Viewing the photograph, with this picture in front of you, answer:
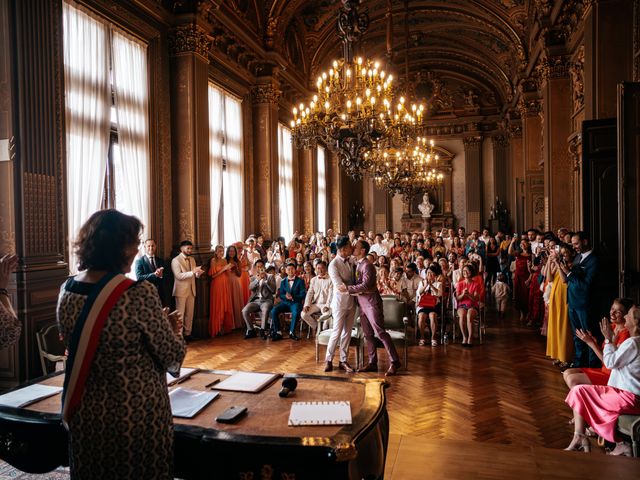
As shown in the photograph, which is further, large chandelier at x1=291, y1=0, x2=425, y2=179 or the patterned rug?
A: large chandelier at x1=291, y1=0, x2=425, y2=179

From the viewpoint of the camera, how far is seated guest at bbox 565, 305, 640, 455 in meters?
2.99

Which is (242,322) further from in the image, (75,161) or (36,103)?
(36,103)

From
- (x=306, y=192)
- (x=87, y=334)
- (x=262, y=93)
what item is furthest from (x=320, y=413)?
(x=306, y=192)

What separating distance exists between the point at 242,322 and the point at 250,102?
5105 mm

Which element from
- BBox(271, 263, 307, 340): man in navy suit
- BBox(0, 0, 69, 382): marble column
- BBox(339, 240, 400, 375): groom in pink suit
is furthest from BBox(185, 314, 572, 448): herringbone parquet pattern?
BBox(0, 0, 69, 382): marble column

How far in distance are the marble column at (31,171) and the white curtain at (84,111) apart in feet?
1.12

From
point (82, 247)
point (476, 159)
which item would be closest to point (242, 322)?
point (82, 247)

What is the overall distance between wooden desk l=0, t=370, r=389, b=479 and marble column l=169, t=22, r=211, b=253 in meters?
5.38

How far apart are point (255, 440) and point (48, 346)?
149 inches

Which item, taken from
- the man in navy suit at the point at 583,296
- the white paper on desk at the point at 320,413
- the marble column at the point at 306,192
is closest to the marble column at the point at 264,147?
the marble column at the point at 306,192

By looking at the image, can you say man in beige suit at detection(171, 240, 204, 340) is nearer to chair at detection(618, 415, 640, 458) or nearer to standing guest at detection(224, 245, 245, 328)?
standing guest at detection(224, 245, 245, 328)

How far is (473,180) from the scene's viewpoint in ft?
63.9

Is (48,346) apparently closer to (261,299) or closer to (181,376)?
(181,376)

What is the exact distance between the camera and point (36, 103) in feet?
16.0
